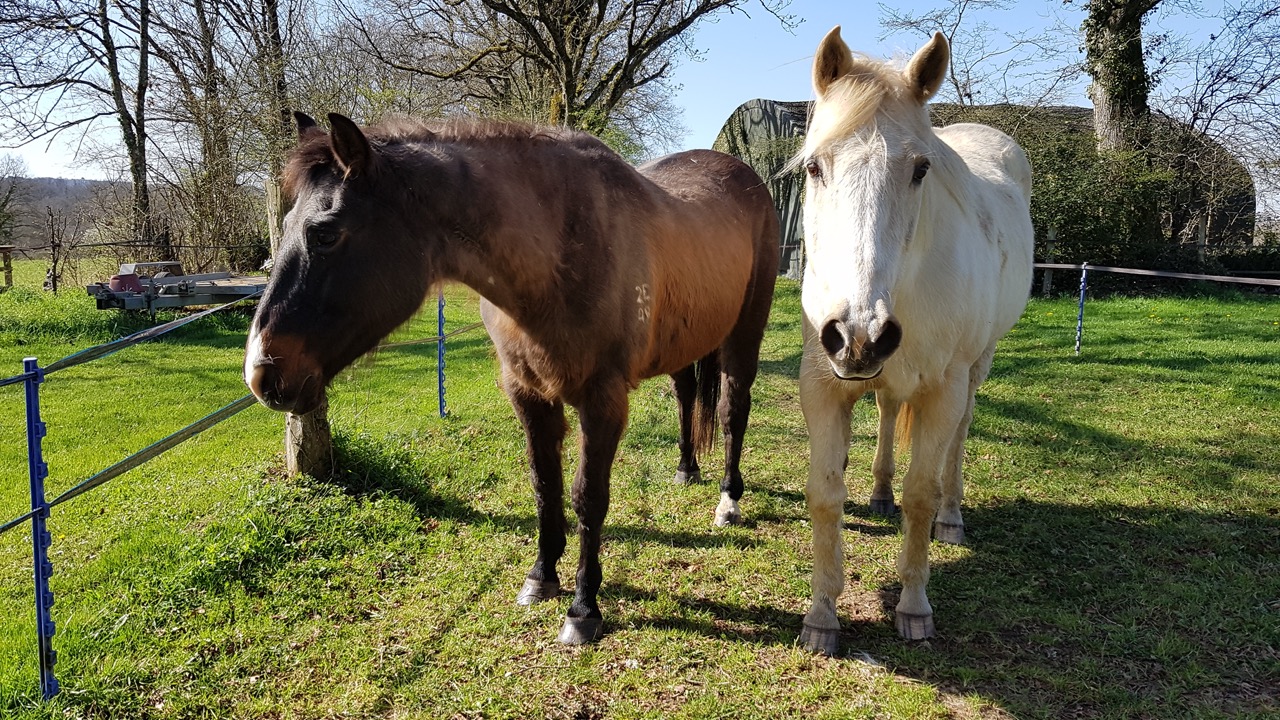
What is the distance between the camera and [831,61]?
2.46m

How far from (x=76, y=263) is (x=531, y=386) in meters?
14.9

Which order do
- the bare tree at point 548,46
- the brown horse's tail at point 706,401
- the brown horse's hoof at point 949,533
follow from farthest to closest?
the bare tree at point 548,46
the brown horse's tail at point 706,401
the brown horse's hoof at point 949,533

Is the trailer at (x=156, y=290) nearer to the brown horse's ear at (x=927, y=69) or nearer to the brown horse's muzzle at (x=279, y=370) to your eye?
the brown horse's muzzle at (x=279, y=370)

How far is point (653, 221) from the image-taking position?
3.16 m

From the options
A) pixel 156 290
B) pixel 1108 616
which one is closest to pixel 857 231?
pixel 1108 616

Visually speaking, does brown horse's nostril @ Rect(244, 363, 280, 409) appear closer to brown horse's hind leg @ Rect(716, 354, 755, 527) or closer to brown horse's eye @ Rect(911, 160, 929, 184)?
brown horse's eye @ Rect(911, 160, 929, 184)

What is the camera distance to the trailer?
10016 mm

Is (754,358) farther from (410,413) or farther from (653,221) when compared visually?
(410,413)

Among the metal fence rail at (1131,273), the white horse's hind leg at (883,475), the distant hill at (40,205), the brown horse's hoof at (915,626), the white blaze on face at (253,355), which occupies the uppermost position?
the distant hill at (40,205)

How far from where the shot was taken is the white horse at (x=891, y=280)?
208 centimetres

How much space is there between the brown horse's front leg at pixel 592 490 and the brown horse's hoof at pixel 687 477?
6.16ft

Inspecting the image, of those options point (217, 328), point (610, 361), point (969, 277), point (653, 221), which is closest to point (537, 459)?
point (610, 361)

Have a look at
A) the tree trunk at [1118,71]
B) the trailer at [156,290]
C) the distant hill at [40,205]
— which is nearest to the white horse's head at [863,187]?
the trailer at [156,290]

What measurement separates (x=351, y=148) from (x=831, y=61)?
1.70 meters
